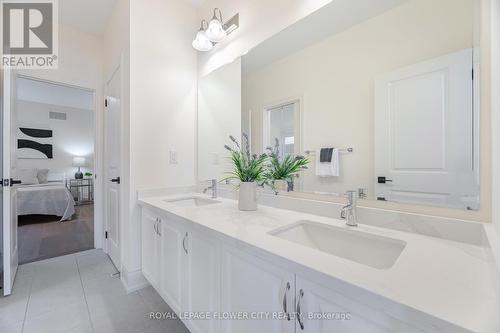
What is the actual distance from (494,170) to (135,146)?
215cm

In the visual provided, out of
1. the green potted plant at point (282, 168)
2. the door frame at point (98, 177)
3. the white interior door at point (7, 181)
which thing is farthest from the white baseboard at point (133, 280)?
the green potted plant at point (282, 168)

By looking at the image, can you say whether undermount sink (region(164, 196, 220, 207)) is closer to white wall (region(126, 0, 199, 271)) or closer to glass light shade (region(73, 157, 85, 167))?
white wall (region(126, 0, 199, 271))

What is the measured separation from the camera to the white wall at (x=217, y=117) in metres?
1.87

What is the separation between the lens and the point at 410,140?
0.96 metres

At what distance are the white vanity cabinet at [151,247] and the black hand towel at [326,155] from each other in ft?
3.93

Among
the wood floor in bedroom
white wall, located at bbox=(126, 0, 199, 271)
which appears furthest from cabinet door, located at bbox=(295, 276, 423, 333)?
the wood floor in bedroom

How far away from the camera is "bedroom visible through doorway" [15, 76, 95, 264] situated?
3.15 m

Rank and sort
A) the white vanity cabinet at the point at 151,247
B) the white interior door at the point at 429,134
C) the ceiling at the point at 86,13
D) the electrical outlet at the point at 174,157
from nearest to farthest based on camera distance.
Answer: the white interior door at the point at 429,134 → the white vanity cabinet at the point at 151,247 → the electrical outlet at the point at 174,157 → the ceiling at the point at 86,13

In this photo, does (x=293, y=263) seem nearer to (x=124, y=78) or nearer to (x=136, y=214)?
(x=136, y=214)

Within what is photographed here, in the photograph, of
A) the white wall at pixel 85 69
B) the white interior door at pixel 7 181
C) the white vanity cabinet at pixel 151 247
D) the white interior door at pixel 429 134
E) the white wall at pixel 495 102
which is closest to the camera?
the white wall at pixel 495 102

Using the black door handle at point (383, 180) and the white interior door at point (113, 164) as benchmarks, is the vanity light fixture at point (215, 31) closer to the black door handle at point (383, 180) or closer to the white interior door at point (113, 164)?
the white interior door at point (113, 164)

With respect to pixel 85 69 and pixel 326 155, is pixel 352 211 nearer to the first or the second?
pixel 326 155

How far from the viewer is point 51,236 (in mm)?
3252

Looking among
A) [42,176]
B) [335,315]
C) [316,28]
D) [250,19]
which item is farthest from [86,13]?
[42,176]
